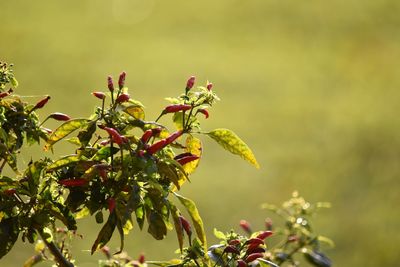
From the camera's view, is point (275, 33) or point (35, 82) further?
point (275, 33)

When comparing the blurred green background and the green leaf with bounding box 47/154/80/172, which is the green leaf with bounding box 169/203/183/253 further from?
the blurred green background

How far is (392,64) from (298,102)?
0.95 metres

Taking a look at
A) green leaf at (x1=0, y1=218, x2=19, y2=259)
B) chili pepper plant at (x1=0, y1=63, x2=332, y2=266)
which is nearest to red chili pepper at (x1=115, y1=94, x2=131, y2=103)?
chili pepper plant at (x1=0, y1=63, x2=332, y2=266)

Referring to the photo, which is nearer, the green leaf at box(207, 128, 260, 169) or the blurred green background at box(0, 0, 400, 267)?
the green leaf at box(207, 128, 260, 169)

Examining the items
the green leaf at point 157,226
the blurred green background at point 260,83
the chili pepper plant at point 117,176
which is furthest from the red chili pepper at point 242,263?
the blurred green background at point 260,83

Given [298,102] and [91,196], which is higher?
[298,102]

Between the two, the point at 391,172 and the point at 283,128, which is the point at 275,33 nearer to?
the point at 283,128

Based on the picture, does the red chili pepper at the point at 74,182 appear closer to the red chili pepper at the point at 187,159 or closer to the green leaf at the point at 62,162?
the green leaf at the point at 62,162

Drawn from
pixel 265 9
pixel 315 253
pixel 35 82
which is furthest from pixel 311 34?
pixel 315 253

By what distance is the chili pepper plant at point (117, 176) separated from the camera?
1.11m

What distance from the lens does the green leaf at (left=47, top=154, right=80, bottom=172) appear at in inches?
45.2

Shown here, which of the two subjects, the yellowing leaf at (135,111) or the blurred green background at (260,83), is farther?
the blurred green background at (260,83)

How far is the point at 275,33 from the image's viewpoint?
6.62 m

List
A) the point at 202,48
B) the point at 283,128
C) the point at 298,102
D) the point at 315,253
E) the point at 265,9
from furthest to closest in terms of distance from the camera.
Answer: the point at 265,9 → the point at 202,48 → the point at 298,102 → the point at 283,128 → the point at 315,253
